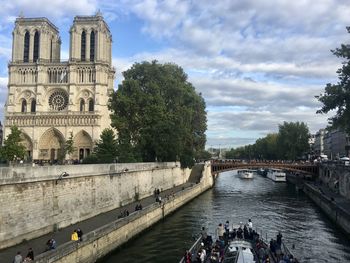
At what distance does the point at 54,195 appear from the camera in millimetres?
26688

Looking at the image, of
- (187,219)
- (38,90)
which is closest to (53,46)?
(38,90)

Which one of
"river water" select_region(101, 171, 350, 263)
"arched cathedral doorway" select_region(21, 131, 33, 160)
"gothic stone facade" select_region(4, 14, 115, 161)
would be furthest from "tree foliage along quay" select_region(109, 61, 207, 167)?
"arched cathedral doorway" select_region(21, 131, 33, 160)

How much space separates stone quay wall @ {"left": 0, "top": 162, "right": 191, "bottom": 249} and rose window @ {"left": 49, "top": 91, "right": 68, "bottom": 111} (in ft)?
190

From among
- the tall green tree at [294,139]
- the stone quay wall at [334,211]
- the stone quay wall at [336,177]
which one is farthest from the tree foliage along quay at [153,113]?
the tall green tree at [294,139]

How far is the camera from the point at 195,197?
59031 mm

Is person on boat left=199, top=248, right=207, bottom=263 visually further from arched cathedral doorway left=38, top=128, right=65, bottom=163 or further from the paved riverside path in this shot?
arched cathedral doorway left=38, top=128, right=65, bottom=163

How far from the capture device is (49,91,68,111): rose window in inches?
3807

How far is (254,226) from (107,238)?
16837 mm

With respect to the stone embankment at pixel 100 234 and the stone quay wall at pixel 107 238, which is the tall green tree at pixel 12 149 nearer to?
the stone embankment at pixel 100 234

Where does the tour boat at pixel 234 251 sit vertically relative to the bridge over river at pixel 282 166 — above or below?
below

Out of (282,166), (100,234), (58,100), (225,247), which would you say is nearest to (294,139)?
(282,166)

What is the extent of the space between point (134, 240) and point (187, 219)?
36.5ft

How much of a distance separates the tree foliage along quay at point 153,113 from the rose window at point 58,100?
34.0 metres

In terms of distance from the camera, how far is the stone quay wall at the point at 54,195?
72.2ft
